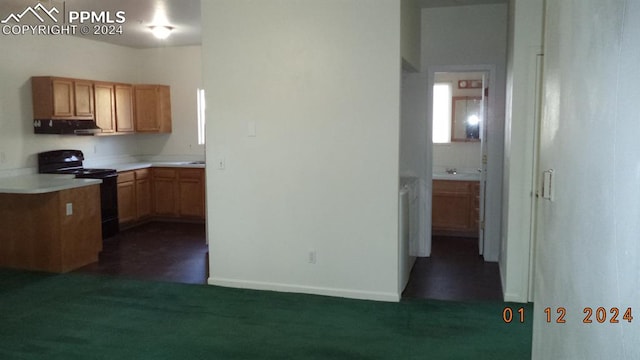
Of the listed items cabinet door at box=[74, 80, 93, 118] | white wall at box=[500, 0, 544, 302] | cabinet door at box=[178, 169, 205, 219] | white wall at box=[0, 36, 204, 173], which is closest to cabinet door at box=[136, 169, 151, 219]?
cabinet door at box=[178, 169, 205, 219]

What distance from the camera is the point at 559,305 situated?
1.83 metres

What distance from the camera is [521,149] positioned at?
444cm

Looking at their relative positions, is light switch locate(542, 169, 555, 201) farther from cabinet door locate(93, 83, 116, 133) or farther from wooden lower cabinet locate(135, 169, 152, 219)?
wooden lower cabinet locate(135, 169, 152, 219)

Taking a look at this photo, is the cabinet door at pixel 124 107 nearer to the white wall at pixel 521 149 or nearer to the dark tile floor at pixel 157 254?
the dark tile floor at pixel 157 254

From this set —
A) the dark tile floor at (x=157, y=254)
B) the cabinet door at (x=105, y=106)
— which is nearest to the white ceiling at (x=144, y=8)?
the cabinet door at (x=105, y=106)

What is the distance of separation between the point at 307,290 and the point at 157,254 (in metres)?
2.33

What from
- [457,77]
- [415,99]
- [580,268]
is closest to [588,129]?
[580,268]

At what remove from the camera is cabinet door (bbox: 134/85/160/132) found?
8281 mm

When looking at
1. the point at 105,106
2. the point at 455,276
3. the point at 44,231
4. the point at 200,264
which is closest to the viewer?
the point at 455,276

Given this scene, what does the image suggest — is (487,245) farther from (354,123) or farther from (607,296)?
(607,296)

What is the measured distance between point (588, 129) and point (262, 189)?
3616 mm

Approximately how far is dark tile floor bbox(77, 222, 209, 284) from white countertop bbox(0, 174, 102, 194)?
0.92 metres
